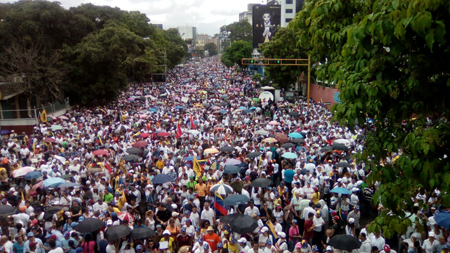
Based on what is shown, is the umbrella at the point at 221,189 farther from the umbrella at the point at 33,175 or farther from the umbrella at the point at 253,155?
the umbrella at the point at 33,175

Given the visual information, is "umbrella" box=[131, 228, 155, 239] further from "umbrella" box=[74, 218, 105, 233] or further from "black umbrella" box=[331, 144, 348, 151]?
"black umbrella" box=[331, 144, 348, 151]

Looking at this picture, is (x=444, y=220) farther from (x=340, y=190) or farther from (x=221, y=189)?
(x=221, y=189)

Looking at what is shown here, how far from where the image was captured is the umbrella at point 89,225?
834 cm

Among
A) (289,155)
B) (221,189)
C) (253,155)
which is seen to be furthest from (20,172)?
(289,155)

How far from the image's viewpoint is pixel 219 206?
10.3 metres

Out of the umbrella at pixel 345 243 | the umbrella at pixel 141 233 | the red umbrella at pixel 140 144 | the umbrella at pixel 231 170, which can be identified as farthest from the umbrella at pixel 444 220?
the red umbrella at pixel 140 144

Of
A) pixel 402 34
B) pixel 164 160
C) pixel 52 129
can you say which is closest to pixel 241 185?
pixel 164 160

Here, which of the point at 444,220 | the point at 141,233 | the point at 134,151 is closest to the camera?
the point at 444,220

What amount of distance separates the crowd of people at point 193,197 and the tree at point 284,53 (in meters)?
16.9

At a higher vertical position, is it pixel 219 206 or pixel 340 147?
pixel 340 147

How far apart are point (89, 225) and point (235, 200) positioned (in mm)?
3324

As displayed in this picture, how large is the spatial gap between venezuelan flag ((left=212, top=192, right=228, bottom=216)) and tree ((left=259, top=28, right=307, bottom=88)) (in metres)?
25.6

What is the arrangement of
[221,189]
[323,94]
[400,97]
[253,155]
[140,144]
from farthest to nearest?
1. [323,94]
2. [140,144]
3. [253,155]
4. [221,189]
5. [400,97]

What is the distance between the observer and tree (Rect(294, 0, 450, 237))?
A: 3.90 metres
